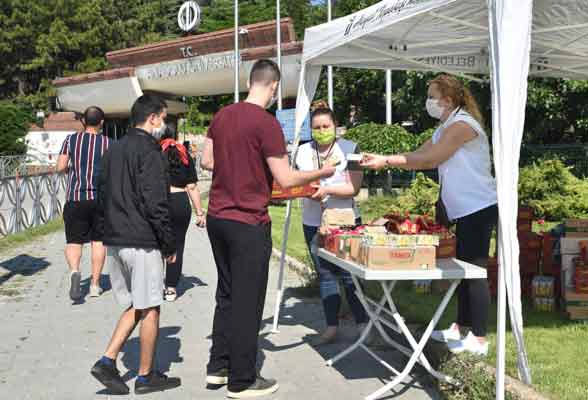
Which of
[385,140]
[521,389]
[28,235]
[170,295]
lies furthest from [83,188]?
[385,140]

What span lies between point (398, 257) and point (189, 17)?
1577 inches

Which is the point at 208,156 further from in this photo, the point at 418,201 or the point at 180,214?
the point at 418,201

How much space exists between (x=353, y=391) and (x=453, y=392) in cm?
70

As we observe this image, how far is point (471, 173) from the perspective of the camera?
511 centimetres

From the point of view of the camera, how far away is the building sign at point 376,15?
5.27m

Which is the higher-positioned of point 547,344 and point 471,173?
point 471,173

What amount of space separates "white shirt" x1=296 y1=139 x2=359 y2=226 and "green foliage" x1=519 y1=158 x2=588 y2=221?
31.7ft

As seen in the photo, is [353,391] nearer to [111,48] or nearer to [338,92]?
[338,92]

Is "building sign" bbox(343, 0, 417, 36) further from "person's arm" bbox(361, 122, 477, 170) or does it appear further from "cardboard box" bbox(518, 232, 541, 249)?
"cardboard box" bbox(518, 232, 541, 249)

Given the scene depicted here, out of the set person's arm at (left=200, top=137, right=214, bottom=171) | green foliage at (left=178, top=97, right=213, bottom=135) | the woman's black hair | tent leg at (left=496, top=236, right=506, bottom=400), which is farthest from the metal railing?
green foliage at (left=178, top=97, right=213, bottom=135)

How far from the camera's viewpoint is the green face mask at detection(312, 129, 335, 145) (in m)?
5.93

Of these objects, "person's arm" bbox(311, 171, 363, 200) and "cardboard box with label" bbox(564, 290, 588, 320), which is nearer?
"person's arm" bbox(311, 171, 363, 200)

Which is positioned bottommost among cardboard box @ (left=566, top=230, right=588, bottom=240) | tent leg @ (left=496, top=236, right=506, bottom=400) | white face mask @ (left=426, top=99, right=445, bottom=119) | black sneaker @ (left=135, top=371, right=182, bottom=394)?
black sneaker @ (left=135, top=371, right=182, bottom=394)

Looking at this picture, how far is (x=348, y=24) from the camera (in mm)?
6191
